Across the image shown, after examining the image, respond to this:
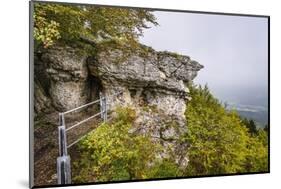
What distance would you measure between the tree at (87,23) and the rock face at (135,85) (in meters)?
0.11

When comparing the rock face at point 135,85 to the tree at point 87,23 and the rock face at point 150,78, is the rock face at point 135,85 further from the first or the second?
the tree at point 87,23

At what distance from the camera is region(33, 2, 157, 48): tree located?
3773 mm

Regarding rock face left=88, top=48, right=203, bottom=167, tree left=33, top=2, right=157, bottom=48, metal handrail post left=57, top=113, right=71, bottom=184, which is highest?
tree left=33, top=2, right=157, bottom=48

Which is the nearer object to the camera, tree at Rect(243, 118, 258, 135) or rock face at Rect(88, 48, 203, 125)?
rock face at Rect(88, 48, 203, 125)

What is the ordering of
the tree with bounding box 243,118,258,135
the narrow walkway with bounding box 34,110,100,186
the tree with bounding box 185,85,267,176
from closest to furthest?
the narrow walkway with bounding box 34,110,100,186, the tree with bounding box 185,85,267,176, the tree with bounding box 243,118,258,135

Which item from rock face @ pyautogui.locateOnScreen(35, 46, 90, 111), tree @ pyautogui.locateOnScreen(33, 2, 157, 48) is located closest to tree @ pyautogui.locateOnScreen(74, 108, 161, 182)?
rock face @ pyautogui.locateOnScreen(35, 46, 90, 111)

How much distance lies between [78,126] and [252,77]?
Answer: 1.52 m

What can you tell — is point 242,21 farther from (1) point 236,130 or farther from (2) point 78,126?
(2) point 78,126

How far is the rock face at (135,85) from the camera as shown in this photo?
384 centimetres

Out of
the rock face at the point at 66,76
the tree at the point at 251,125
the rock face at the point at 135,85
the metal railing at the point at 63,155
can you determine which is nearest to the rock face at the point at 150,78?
the rock face at the point at 135,85

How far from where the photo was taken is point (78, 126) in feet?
12.8

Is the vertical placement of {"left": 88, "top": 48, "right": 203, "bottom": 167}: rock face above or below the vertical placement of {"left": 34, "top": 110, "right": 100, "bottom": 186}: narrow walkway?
above

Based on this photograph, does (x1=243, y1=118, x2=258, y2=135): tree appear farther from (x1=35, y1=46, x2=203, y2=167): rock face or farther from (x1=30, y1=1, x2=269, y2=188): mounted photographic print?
(x1=35, y1=46, x2=203, y2=167): rock face
